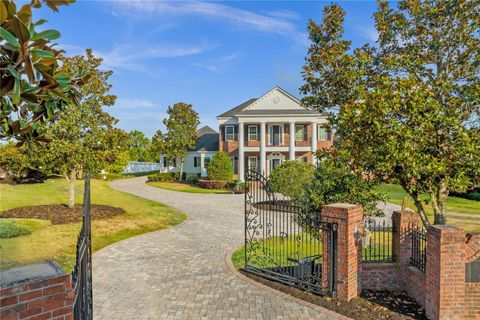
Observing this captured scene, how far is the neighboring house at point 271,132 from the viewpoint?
100ft

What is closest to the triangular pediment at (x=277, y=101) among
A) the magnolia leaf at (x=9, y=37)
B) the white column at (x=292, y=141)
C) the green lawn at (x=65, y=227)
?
the white column at (x=292, y=141)

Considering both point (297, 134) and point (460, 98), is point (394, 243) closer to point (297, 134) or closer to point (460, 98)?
point (460, 98)

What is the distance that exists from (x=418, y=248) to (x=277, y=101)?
26.0 m

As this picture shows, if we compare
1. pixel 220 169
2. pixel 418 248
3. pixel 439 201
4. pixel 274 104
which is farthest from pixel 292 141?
pixel 418 248

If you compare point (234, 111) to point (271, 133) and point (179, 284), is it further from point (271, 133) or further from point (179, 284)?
point (179, 284)

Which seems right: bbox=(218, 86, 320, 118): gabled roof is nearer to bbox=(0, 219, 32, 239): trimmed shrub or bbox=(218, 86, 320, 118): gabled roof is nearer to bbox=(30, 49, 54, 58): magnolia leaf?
bbox=(0, 219, 32, 239): trimmed shrub

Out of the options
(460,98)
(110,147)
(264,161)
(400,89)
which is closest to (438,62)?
(460,98)

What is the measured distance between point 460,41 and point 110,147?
14.0 metres

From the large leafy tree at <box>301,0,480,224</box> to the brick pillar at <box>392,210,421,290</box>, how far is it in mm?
278

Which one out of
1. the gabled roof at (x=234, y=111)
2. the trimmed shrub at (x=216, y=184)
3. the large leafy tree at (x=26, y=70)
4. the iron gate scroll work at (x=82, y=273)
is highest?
the gabled roof at (x=234, y=111)

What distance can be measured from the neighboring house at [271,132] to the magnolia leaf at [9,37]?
95.7 feet

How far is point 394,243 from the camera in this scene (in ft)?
23.4

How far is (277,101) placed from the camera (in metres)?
31.2

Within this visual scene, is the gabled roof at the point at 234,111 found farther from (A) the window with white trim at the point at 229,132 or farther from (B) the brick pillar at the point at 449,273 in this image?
(B) the brick pillar at the point at 449,273
